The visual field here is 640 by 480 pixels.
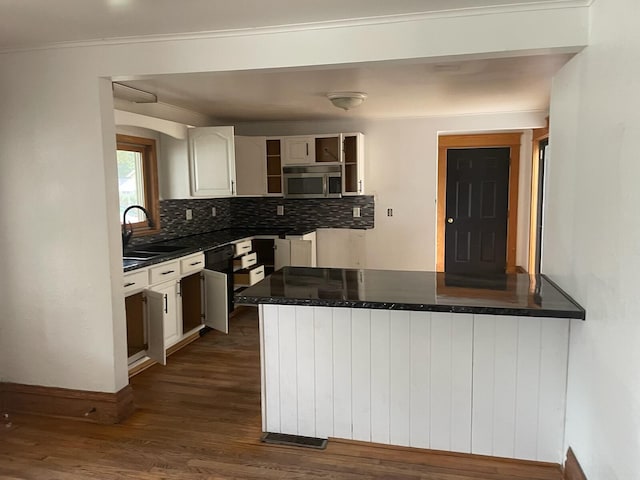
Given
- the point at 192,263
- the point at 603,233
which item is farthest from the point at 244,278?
the point at 603,233

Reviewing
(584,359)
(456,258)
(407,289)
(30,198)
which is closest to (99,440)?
(30,198)

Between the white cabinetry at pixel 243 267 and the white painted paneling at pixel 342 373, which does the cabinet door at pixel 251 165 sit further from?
the white painted paneling at pixel 342 373

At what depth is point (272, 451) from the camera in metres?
2.51

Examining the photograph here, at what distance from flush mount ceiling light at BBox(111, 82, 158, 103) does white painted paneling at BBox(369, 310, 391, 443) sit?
2.46 meters

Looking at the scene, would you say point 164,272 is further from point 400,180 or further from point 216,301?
point 400,180

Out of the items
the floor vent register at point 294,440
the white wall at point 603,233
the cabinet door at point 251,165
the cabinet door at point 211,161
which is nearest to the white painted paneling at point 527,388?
the white wall at point 603,233

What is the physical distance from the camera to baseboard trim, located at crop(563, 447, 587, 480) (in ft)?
6.75

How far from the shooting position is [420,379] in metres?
2.46

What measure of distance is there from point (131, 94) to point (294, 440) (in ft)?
8.94

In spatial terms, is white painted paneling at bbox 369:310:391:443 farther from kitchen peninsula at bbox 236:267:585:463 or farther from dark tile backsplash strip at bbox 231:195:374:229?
dark tile backsplash strip at bbox 231:195:374:229

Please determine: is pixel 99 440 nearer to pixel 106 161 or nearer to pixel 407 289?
pixel 106 161

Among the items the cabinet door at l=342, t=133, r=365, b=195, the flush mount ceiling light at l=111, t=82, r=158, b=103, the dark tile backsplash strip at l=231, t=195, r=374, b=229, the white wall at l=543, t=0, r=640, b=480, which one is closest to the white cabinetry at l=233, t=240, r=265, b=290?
the dark tile backsplash strip at l=231, t=195, r=374, b=229

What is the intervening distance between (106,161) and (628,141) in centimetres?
249

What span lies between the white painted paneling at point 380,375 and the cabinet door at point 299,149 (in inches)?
129
